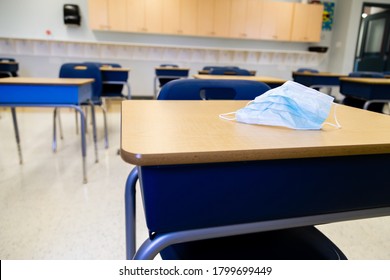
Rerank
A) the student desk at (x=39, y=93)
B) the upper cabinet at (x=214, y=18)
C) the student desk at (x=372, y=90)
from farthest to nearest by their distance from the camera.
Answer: the upper cabinet at (x=214, y=18) → the student desk at (x=372, y=90) → the student desk at (x=39, y=93)

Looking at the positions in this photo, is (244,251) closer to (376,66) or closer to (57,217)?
(57,217)

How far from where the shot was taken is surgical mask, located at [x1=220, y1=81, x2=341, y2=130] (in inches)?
23.7

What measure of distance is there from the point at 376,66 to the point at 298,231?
24.1 feet

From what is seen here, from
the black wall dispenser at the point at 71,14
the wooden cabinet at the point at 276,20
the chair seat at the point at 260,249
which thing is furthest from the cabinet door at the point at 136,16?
the chair seat at the point at 260,249

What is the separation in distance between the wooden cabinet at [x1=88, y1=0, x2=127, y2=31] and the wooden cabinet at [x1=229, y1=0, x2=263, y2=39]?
2.25 meters

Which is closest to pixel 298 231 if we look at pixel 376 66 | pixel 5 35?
pixel 5 35

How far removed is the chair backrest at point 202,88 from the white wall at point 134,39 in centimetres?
546

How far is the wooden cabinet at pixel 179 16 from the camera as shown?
5707 mm

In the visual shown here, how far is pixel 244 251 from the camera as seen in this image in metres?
0.68

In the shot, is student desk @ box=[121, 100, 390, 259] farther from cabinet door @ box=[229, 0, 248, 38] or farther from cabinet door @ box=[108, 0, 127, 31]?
cabinet door @ box=[229, 0, 248, 38]

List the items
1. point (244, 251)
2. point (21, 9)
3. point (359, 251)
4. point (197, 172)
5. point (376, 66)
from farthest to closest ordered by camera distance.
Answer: point (376, 66), point (21, 9), point (359, 251), point (244, 251), point (197, 172)

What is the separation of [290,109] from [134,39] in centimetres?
598

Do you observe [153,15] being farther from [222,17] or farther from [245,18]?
[245,18]

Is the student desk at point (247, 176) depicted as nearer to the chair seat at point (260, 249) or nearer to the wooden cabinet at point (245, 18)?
the chair seat at point (260, 249)
